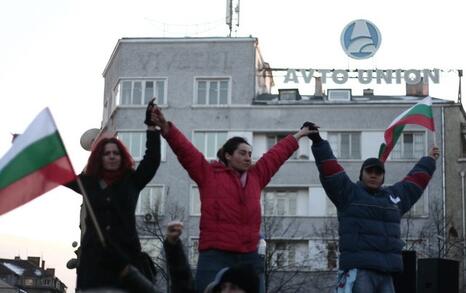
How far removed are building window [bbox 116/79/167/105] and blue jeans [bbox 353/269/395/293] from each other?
48.8 m

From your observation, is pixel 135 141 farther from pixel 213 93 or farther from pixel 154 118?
pixel 154 118

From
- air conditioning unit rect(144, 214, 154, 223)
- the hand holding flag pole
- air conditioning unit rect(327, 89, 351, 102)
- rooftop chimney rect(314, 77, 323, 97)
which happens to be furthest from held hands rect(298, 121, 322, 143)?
rooftop chimney rect(314, 77, 323, 97)

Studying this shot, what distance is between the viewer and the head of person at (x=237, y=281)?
7.73 metres

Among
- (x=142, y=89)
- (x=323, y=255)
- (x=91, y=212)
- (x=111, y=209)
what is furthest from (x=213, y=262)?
(x=142, y=89)

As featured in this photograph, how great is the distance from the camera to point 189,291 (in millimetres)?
8477

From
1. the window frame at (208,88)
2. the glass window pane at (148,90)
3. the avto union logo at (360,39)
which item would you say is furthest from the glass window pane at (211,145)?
the avto union logo at (360,39)

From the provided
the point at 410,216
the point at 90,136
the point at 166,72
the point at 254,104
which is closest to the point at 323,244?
the point at 410,216

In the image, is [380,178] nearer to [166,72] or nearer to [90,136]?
[90,136]

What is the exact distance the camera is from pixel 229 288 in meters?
7.75

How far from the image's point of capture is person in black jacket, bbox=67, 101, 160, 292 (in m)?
9.01

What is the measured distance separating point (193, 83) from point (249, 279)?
51.6 m

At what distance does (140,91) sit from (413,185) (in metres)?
48.7

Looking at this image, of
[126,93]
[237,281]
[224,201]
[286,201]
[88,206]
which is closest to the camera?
[237,281]

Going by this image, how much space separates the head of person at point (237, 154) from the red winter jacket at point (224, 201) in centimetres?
7
